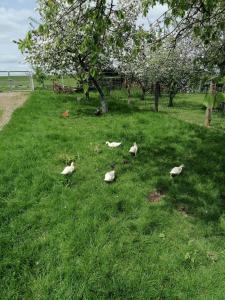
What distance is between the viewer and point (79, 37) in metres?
15.6

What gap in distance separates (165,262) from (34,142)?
6.35 m

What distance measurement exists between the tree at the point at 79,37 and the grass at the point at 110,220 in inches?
102

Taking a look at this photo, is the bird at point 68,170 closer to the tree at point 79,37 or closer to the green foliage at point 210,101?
the tree at point 79,37

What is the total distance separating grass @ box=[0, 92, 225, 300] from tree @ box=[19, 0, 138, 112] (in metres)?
2.59

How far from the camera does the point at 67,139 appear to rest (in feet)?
35.8

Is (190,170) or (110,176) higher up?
(110,176)

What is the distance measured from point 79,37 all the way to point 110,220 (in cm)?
1158

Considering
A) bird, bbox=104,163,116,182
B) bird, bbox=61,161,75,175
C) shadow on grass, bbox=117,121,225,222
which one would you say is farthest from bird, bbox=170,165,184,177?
bird, bbox=61,161,75,175

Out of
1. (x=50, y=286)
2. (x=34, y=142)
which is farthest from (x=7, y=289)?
(x=34, y=142)

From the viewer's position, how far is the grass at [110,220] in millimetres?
4996

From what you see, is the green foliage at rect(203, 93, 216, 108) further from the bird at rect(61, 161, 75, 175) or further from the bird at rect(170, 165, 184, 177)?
the bird at rect(61, 161, 75, 175)

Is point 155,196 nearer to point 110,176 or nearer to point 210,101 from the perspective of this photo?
point 110,176

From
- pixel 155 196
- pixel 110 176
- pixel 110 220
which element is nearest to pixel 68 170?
pixel 110 176

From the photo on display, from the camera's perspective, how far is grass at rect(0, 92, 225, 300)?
5.00 meters
